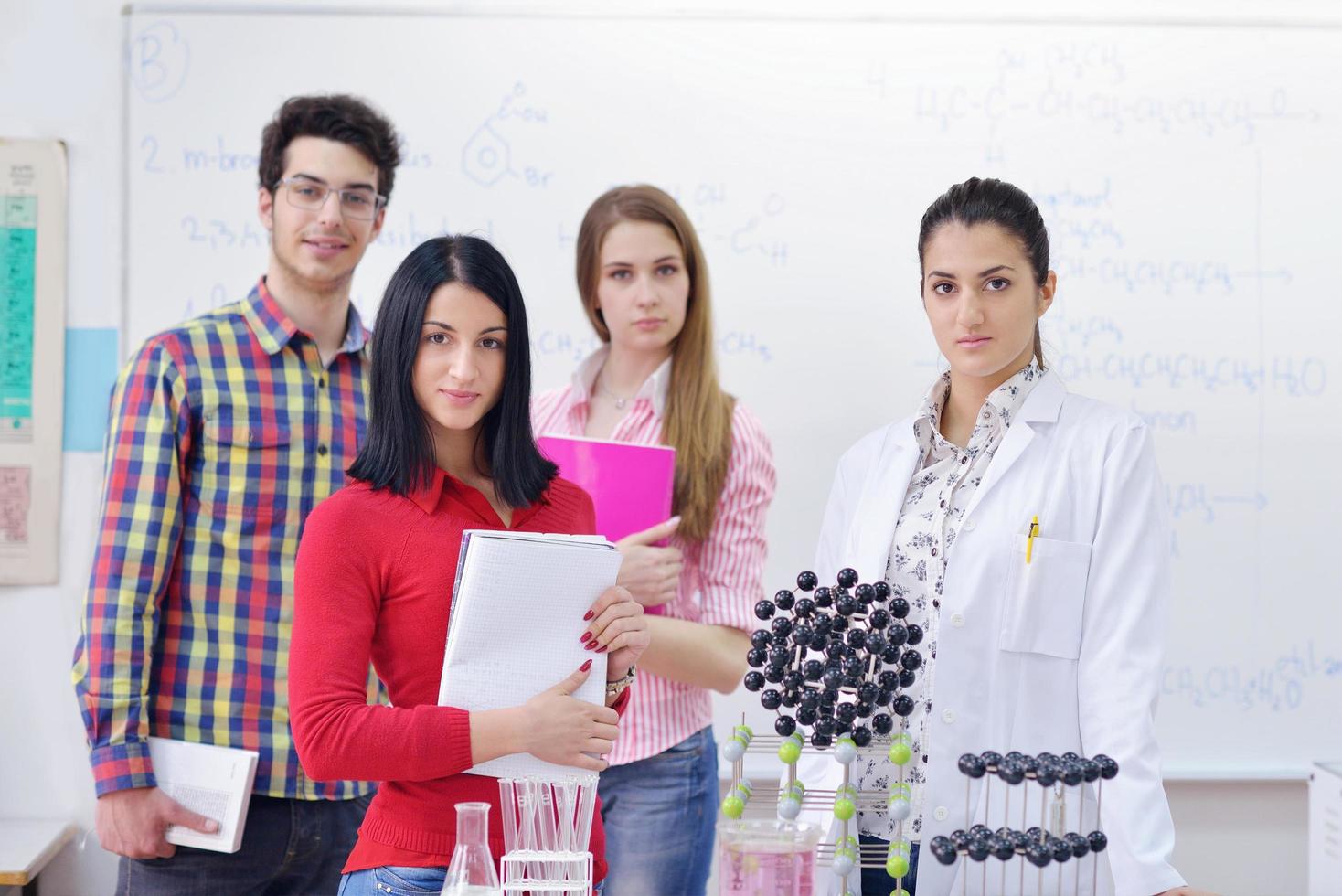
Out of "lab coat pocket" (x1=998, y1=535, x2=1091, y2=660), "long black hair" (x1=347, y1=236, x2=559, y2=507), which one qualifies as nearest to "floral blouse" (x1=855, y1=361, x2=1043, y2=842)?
"lab coat pocket" (x1=998, y1=535, x2=1091, y2=660)

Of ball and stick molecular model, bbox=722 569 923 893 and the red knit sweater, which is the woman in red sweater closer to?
the red knit sweater

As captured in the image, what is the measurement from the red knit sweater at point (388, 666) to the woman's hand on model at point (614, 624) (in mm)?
180

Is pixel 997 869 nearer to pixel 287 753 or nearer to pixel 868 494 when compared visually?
pixel 868 494

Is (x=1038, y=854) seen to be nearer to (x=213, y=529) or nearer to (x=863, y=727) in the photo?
(x=863, y=727)

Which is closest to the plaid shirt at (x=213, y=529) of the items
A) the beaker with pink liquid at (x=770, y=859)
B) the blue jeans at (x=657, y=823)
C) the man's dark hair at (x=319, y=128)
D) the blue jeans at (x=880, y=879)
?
the man's dark hair at (x=319, y=128)

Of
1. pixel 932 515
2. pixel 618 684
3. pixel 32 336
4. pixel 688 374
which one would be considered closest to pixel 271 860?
pixel 618 684

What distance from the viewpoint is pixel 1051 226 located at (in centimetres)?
291

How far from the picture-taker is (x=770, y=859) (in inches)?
45.3

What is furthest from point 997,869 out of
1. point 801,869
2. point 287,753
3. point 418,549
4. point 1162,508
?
point 287,753

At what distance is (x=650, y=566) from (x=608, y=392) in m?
0.48

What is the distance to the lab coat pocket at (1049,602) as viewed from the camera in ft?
5.08

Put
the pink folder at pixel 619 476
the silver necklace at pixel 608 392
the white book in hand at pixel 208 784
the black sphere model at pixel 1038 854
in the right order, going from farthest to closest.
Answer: the silver necklace at pixel 608 392 → the pink folder at pixel 619 476 → the white book in hand at pixel 208 784 → the black sphere model at pixel 1038 854

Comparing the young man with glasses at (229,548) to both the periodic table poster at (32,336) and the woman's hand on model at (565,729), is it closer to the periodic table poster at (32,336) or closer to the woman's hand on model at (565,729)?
the woman's hand on model at (565,729)

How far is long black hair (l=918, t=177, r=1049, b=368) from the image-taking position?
164 centimetres
